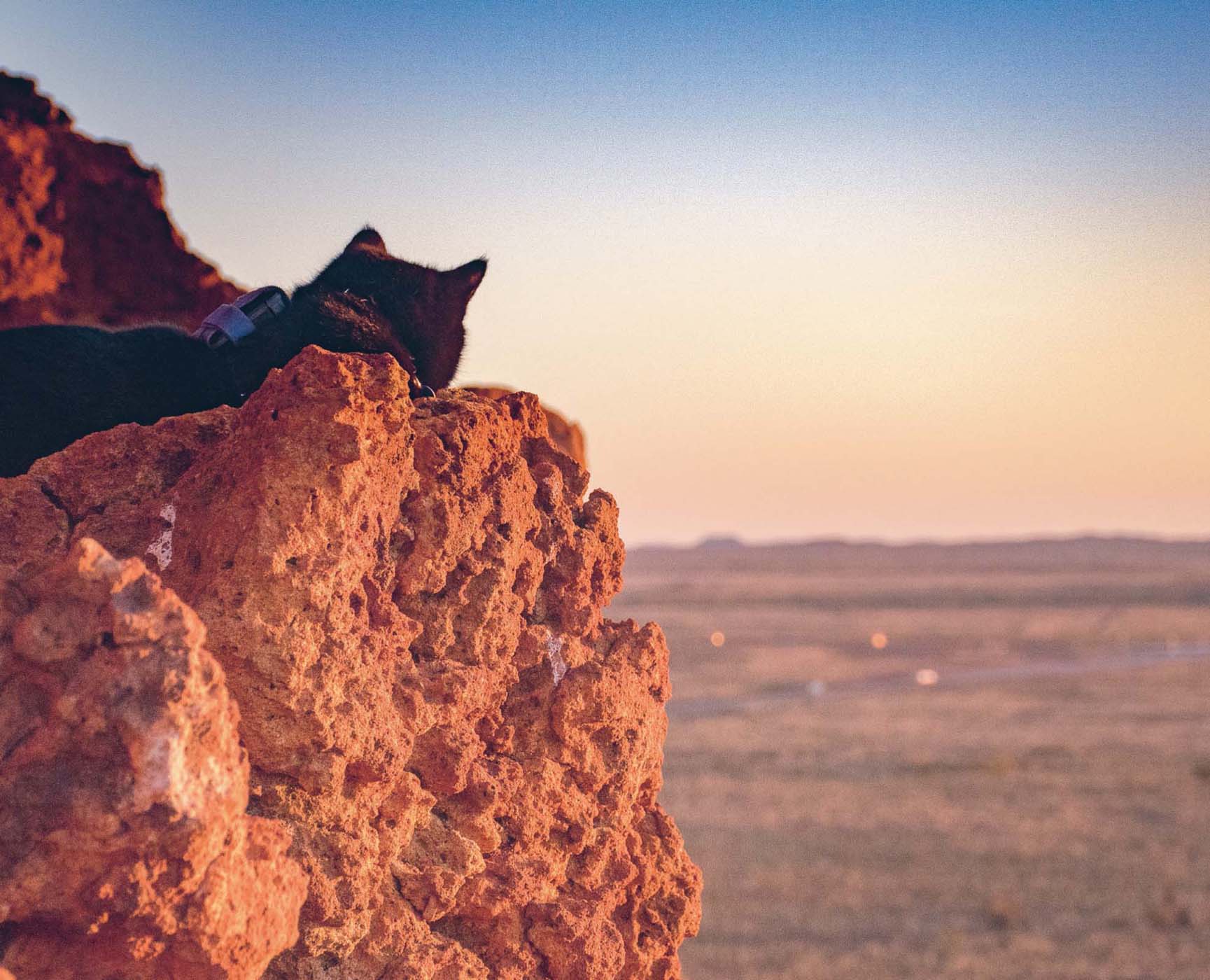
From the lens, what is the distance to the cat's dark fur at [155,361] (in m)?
3.97

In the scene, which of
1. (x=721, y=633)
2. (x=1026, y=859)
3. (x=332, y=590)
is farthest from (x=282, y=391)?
(x=721, y=633)

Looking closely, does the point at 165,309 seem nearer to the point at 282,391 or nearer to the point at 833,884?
the point at 282,391

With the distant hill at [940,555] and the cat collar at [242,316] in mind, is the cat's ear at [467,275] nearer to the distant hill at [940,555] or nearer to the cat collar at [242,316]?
the cat collar at [242,316]

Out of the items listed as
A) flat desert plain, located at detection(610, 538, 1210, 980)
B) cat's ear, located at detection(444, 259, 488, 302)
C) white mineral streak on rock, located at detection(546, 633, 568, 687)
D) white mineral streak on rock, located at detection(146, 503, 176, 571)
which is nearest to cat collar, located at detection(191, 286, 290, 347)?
cat's ear, located at detection(444, 259, 488, 302)

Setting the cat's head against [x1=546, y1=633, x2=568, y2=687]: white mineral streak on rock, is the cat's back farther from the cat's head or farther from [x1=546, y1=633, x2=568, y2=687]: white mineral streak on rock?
[x1=546, y1=633, x2=568, y2=687]: white mineral streak on rock

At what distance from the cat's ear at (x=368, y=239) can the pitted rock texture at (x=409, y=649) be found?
2.08ft

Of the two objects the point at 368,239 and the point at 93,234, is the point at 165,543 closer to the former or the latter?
the point at 368,239

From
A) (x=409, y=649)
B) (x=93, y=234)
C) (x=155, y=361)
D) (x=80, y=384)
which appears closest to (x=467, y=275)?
(x=155, y=361)

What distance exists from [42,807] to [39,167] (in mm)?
4705

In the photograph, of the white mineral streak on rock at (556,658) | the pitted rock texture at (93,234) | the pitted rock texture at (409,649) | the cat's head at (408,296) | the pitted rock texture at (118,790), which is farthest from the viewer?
the pitted rock texture at (93,234)

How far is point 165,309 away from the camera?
6898mm

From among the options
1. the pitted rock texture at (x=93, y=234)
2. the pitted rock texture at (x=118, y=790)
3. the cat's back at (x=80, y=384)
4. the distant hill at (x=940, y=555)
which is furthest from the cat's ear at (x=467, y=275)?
the distant hill at (x=940, y=555)

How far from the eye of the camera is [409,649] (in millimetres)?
3561

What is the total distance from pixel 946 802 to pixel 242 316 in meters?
23.3
